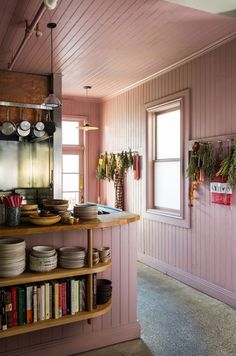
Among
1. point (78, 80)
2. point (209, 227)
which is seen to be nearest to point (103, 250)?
point (209, 227)

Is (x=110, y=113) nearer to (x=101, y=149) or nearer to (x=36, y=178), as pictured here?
(x=101, y=149)

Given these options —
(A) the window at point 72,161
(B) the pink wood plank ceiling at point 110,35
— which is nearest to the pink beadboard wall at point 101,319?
(B) the pink wood plank ceiling at point 110,35

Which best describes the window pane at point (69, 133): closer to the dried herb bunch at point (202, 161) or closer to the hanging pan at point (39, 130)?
the hanging pan at point (39, 130)

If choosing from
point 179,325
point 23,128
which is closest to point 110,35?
point 23,128

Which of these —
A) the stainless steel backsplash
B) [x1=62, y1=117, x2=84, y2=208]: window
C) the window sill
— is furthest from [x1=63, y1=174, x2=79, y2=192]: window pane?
the window sill

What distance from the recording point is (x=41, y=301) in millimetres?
2297

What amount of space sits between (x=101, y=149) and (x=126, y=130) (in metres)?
1.11

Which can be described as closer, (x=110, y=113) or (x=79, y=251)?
(x=79, y=251)

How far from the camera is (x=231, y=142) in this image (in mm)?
3498

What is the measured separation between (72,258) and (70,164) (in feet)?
14.3

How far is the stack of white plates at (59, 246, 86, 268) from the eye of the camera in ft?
7.82

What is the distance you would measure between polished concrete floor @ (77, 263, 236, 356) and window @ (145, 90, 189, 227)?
94 centimetres

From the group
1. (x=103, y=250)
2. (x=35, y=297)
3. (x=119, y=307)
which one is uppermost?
(x=103, y=250)

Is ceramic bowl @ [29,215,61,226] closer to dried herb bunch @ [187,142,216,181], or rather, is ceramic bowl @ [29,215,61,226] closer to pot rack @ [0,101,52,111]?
dried herb bunch @ [187,142,216,181]
